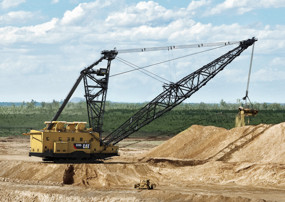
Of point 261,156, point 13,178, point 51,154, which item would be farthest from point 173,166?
point 13,178

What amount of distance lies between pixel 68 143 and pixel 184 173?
925cm

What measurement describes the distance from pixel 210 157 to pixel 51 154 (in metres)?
13.8

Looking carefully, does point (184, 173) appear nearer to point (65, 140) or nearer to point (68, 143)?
point (68, 143)

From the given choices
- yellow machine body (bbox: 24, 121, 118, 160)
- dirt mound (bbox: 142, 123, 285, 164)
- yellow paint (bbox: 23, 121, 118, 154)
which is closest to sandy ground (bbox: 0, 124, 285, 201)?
→ dirt mound (bbox: 142, 123, 285, 164)

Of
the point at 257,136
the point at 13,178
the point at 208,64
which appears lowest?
the point at 13,178

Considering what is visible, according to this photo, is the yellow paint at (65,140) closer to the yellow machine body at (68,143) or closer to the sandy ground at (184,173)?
the yellow machine body at (68,143)

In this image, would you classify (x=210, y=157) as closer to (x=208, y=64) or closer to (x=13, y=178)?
(x=208, y=64)

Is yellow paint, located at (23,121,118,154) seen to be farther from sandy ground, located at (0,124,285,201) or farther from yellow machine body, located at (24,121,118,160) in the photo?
sandy ground, located at (0,124,285,201)

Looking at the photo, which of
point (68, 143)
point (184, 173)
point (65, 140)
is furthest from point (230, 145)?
point (65, 140)

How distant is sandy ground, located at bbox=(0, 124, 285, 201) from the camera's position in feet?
103

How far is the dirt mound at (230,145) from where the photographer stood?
1644 inches

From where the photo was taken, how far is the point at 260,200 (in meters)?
27.8

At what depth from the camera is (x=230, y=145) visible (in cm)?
4506

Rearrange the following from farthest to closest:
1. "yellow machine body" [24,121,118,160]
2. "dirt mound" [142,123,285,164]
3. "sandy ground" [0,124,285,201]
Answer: "dirt mound" [142,123,285,164], "yellow machine body" [24,121,118,160], "sandy ground" [0,124,285,201]
